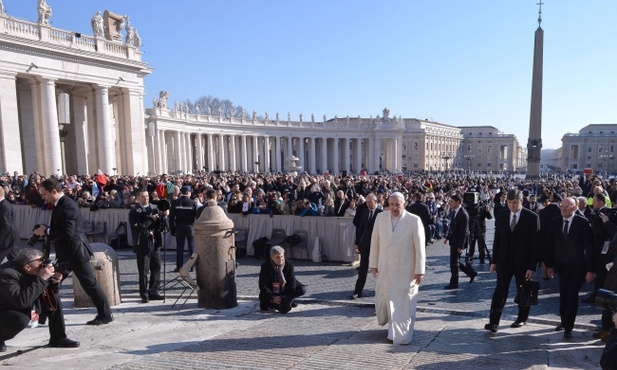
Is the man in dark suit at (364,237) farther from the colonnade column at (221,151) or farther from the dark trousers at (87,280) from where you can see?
the colonnade column at (221,151)

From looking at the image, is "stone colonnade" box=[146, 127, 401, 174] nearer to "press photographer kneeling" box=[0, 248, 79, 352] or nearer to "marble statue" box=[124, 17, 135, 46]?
"marble statue" box=[124, 17, 135, 46]

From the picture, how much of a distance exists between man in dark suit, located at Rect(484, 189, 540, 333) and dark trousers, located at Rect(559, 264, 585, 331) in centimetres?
45

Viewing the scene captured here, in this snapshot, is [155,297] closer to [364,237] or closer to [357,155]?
[364,237]

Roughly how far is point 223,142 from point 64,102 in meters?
39.5

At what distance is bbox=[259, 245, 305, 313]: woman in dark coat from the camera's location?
22.3ft

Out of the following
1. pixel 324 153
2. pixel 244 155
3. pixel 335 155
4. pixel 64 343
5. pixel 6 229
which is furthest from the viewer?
pixel 335 155

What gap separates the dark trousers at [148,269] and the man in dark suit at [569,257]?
6.01 m

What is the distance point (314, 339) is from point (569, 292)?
10.6 feet

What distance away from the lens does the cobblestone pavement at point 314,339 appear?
4.89 meters

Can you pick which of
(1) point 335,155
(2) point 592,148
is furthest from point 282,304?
(2) point 592,148

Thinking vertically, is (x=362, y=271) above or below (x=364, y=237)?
below

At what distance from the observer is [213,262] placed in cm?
698

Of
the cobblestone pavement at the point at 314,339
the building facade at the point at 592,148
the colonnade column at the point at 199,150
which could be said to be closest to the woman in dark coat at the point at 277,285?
the cobblestone pavement at the point at 314,339

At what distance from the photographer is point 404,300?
18.0ft
